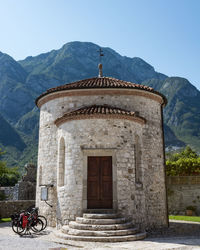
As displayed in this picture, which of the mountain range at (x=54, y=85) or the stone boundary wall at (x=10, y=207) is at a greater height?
the mountain range at (x=54, y=85)

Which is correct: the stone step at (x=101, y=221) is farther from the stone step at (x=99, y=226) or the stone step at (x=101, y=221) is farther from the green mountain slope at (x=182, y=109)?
the green mountain slope at (x=182, y=109)

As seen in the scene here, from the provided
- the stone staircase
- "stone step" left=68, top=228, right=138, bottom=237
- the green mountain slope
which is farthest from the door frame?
the green mountain slope

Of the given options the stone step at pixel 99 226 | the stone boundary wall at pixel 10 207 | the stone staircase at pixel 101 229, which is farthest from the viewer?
the stone boundary wall at pixel 10 207

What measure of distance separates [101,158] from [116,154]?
731mm

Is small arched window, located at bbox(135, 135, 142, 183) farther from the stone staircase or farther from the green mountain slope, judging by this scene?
the green mountain slope

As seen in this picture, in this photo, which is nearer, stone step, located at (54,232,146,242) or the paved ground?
the paved ground

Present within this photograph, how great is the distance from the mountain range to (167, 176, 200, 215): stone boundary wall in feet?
168

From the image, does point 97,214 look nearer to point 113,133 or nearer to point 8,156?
point 113,133

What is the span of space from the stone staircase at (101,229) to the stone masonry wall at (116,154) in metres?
0.65

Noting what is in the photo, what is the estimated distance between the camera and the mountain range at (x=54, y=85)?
83438 mm

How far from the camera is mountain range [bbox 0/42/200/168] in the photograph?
8344 cm

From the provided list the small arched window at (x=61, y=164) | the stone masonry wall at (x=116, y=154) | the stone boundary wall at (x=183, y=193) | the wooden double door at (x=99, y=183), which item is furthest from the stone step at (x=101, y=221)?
the stone boundary wall at (x=183, y=193)

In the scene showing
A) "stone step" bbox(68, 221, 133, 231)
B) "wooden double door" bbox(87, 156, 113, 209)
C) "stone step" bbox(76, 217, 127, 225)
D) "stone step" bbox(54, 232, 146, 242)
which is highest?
"wooden double door" bbox(87, 156, 113, 209)

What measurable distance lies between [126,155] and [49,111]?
17.7 feet
